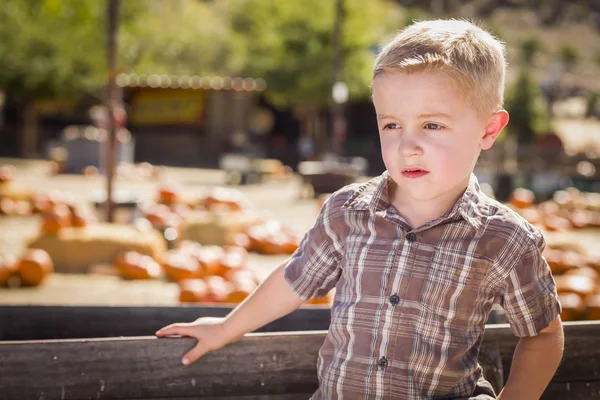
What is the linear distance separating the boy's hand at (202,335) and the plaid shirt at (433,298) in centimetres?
35

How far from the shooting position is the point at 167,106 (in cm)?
3111

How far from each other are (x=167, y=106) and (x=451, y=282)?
97.7 ft

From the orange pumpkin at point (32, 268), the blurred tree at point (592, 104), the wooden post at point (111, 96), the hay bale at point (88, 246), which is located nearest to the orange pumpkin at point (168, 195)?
the wooden post at point (111, 96)

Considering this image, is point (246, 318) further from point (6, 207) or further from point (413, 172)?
point (6, 207)

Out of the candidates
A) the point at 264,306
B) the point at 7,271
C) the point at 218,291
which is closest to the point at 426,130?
the point at 264,306

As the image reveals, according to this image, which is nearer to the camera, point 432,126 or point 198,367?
point 432,126

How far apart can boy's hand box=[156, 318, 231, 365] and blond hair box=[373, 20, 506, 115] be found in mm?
867

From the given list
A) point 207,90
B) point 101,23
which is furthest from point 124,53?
point 101,23

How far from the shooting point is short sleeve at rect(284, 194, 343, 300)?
2.27 meters

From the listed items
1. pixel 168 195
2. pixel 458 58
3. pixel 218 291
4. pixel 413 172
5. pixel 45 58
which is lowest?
pixel 218 291

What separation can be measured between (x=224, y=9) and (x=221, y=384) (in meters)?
75.4

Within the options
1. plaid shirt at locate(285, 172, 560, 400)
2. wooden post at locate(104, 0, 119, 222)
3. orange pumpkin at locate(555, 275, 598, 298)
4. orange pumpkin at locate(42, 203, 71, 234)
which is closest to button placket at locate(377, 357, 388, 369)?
plaid shirt at locate(285, 172, 560, 400)

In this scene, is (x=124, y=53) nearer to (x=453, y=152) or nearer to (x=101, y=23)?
(x=101, y=23)

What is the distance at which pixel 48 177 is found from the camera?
2064 centimetres
